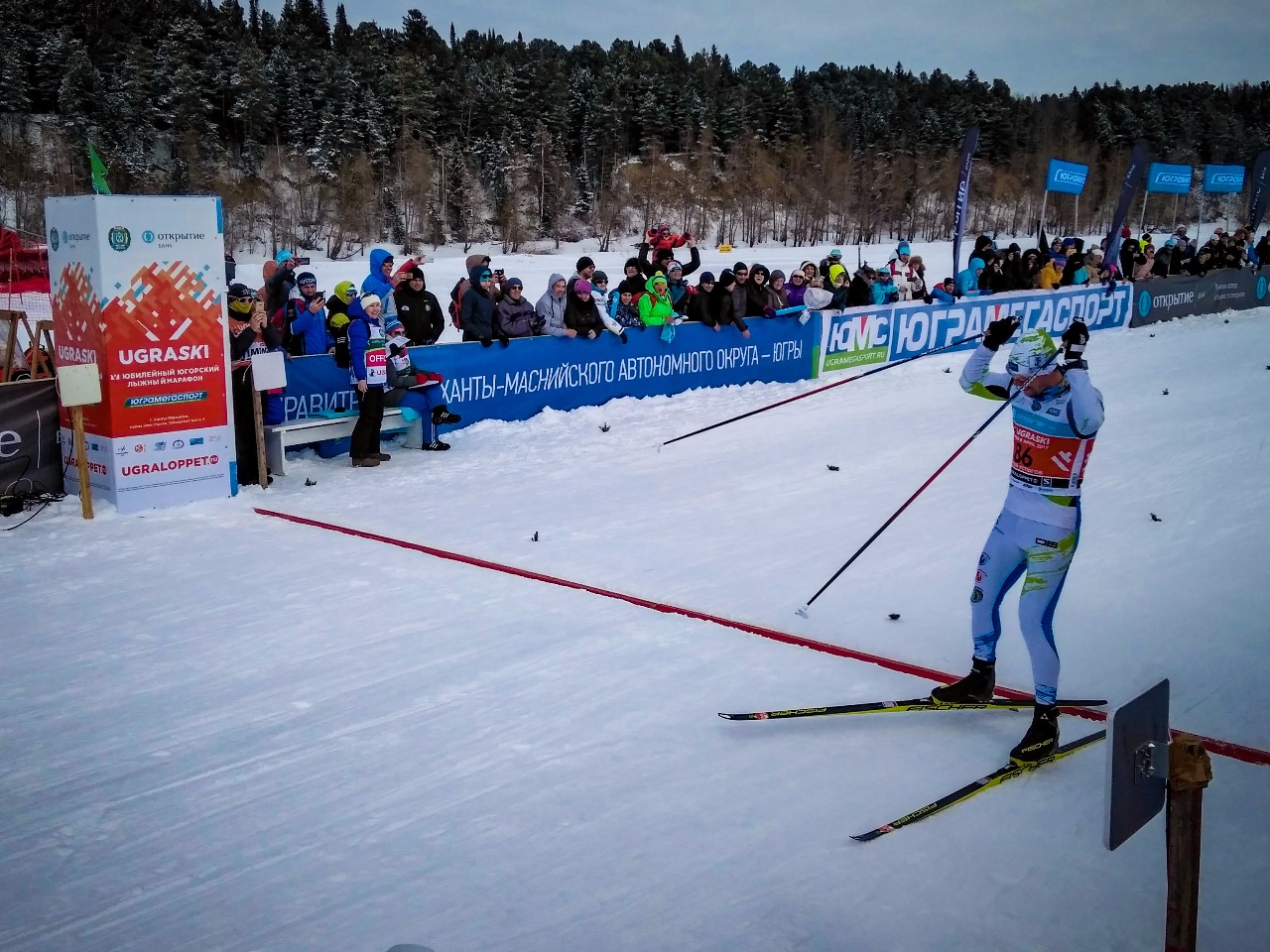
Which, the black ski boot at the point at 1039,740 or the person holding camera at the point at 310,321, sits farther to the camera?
the person holding camera at the point at 310,321

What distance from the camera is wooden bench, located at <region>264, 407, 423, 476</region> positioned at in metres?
9.38

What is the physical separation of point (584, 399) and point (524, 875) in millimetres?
9294

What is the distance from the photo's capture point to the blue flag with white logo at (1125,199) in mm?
21703

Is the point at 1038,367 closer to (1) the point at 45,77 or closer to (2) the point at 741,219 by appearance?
(2) the point at 741,219

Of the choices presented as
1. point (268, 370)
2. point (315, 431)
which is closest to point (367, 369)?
point (315, 431)

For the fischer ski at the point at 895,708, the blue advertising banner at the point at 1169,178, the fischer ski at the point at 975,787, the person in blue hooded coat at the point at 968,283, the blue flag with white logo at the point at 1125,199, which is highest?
the blue advertising banner at the point at 1169,178

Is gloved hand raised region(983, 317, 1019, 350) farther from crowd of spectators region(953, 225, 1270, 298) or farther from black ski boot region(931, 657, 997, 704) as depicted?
crowd of spectators region(953, 225, 1270, 298)

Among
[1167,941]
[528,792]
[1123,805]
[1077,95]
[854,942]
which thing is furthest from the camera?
[1077,95]

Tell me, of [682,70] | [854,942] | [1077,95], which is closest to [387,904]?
[854,942]

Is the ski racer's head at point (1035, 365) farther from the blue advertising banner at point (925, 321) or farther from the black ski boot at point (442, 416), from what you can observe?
the blue advertising banner at point (925, 321)

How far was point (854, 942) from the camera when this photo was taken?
322 centimetres

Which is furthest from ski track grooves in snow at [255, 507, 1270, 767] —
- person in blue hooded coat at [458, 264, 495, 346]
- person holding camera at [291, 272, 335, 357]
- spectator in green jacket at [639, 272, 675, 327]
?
spectator in green jacket at [639, 272, 675, 327]

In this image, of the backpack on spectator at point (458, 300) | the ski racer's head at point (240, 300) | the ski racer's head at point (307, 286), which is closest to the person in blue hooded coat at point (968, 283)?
the backpack on spectator at point (458, 300)

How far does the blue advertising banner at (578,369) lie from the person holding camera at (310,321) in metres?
0.22
